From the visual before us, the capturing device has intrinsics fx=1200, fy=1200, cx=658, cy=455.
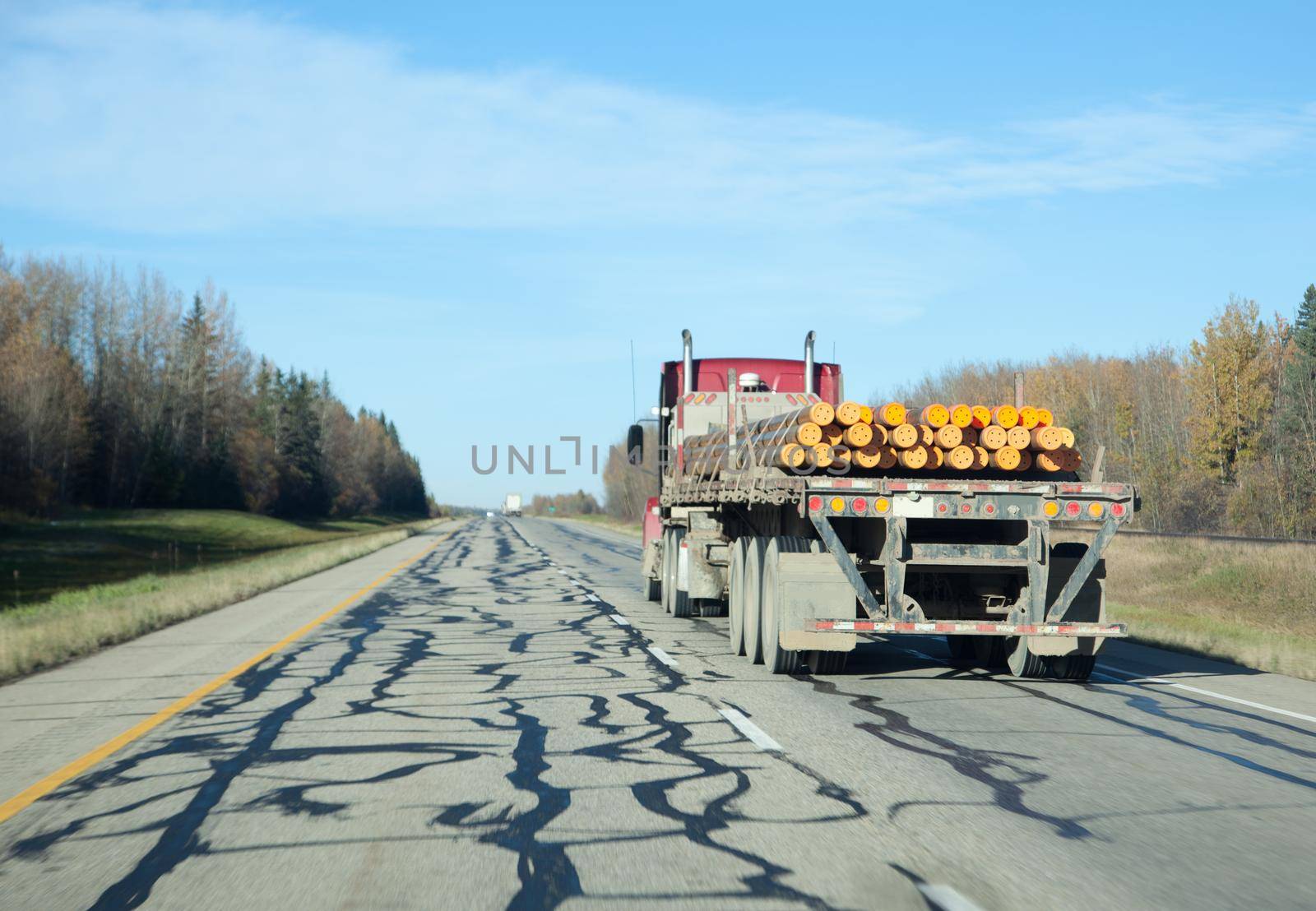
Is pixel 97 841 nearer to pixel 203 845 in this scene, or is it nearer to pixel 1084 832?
pixel 203 845

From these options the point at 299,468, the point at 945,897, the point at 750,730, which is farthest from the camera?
the point at 299,468

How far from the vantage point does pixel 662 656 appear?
13109 millimetres

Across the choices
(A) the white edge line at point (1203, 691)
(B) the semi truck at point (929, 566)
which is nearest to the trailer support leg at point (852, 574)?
(B) the semi truck at point (929, 566)

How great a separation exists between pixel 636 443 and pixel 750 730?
1149 centimetres

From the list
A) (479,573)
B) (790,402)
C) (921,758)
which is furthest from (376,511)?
(921,758)

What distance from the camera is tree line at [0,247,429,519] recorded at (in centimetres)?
6875

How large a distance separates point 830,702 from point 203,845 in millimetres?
5594

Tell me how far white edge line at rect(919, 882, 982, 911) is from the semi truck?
5726mm

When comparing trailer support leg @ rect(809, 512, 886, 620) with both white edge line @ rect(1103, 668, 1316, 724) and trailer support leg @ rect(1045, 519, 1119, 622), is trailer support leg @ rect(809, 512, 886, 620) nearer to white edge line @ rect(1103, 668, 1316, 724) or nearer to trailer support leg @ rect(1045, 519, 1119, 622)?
trailer support leg @ rect(1045, 519, 1119, 622)

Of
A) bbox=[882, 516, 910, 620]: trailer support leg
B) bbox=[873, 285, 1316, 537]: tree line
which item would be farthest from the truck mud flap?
bbox=[873, 285, 1316, 537]: tree line

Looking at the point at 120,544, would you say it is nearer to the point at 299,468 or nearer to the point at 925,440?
the point at 299,468

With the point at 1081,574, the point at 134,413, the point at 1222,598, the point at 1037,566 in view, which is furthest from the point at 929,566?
the point at 134,413

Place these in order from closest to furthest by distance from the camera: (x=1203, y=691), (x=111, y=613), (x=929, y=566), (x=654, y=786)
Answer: (x=654, y=786) → (x=1203, y=691) → (x=929, y=566) → (x=111, y=613)

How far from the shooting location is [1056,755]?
776 centimetres
